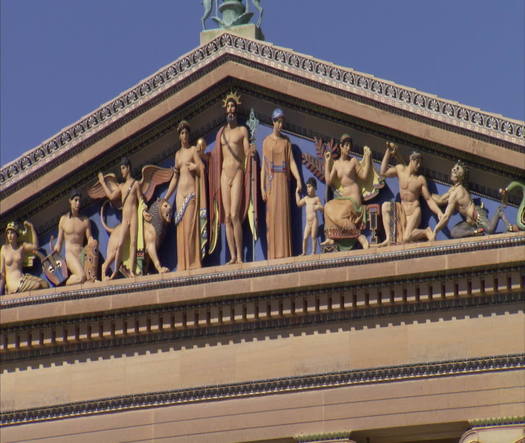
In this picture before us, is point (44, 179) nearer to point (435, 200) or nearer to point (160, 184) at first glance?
point (160, 184)

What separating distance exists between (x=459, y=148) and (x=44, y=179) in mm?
6631

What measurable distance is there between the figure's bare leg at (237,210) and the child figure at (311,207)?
0.89m

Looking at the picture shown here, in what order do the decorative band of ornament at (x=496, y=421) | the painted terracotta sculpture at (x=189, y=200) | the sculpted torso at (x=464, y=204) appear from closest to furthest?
the decorative band of ornament at (x=496, y=421) → the sculpted torso at (x=464, y=204) → the painted terracotta sculpture at (x=189, y=200)

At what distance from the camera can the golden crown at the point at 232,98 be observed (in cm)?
4744

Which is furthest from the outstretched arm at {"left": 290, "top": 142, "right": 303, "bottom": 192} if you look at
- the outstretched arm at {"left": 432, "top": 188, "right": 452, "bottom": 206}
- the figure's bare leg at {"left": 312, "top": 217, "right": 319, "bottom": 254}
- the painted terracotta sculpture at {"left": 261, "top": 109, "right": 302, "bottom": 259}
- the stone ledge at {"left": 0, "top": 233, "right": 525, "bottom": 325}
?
A: the outstretched arm at {"left": 432, "top": 188, "right": 452, "bottom": 206}

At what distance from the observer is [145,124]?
47625mm

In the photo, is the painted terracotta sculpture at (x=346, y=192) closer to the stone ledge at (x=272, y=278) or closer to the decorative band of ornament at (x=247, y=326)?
the stone ledge at (x=272, y=278)

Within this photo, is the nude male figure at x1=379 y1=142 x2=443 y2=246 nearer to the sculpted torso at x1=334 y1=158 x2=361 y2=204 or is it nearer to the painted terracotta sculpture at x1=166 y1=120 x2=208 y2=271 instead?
the sculpted torso at x1=334 y1=158 x2=361 y2=204

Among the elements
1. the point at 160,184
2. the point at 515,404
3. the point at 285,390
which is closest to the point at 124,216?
the point at 160,184

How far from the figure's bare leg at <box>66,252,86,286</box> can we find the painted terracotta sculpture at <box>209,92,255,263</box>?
2.09m

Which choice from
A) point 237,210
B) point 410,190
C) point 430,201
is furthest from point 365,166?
point 237,210

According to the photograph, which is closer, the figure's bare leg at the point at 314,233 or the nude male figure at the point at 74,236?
the figure's bare leg at the point at 314,233

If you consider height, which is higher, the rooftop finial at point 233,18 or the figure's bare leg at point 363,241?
the rooftop finial at point 233,18

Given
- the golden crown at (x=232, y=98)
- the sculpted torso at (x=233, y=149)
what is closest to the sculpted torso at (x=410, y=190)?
the sculpted torso at (x=233, y=149)
